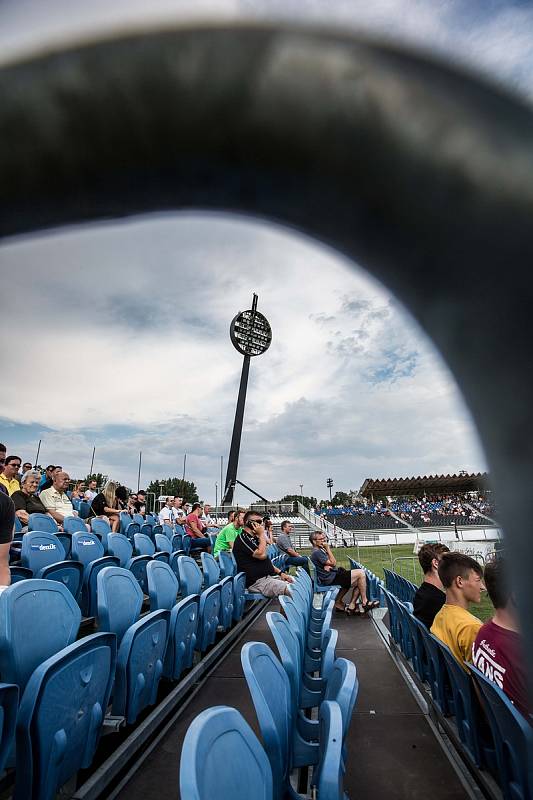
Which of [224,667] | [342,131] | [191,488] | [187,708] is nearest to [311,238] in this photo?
[342,131]

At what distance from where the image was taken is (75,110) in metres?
0.34

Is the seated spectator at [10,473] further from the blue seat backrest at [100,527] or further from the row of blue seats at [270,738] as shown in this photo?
the row of blue seats at [270,738]

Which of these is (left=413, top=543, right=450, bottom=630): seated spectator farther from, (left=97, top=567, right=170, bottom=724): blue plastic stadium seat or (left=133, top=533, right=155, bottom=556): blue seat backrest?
(left=133, top=533, right=155, bottom=556): blue seat backrest

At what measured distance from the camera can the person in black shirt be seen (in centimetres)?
292

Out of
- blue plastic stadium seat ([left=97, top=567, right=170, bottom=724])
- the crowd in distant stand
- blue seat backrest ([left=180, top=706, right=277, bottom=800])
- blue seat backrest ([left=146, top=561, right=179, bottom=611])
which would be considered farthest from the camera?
the crowd in distant stand

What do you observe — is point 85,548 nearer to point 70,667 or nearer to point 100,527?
point 100,527

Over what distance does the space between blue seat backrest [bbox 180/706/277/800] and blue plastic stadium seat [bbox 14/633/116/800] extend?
0.83 m

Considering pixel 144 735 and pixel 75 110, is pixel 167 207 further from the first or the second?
pixel 144 735

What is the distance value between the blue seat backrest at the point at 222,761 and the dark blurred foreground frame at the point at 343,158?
119cm

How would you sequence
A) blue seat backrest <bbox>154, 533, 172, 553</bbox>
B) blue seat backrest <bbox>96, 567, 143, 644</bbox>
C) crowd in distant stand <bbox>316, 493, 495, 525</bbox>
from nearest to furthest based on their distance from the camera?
blue seat backrest <bbox>96, 567, 143, 644</bbox>
blue seat backrest <bbox>154, 533, 172, 553</bbox>
crowd in distant stand <bbox>316, 493, 495, 525</bbox>

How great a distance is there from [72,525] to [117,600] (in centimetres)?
342

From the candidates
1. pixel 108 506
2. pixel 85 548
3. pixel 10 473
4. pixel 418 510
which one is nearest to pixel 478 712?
pixel 85 548

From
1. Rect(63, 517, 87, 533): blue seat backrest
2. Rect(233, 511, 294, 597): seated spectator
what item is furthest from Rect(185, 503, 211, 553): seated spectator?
Rect(63, 517, 87, 533): blue seat backrest

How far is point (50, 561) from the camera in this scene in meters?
4.26
